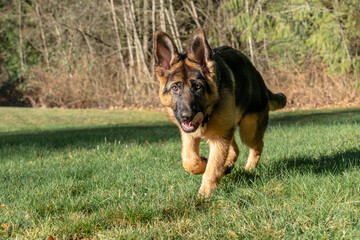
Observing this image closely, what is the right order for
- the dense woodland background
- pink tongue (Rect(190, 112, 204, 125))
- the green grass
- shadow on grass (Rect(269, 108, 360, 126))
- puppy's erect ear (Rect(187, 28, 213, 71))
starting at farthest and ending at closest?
the dense woodland background < shadow on grass (Rect(269, 108, 360, 126)) < puppy's erect ear (Rect(187, 28, 213, 71)) < pink tongue (Rect(190, 112, 204, 125)) < the green grass

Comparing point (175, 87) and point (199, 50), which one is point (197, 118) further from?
point (199, 50)

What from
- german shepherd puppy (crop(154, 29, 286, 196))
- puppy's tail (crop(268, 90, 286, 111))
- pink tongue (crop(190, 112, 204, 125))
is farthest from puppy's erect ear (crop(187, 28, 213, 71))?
puppy's tail (crop(268, 90, 286, 111))

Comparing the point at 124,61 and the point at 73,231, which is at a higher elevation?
the point at 73,231

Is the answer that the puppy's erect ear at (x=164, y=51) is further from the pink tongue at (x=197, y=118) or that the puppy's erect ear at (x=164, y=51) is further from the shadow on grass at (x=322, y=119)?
the shadow on grass at (x=322, y=119)

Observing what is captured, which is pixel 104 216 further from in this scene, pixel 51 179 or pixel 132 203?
pixel 51 179

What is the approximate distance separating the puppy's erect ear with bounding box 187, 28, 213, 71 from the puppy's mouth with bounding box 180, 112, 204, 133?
0.55 meters

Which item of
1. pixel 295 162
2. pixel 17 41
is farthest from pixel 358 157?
pixel 17 41

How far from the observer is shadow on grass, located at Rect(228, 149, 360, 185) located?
4276mm

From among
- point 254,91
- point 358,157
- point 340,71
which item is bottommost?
point 340,71

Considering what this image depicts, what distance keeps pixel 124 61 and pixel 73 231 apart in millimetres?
18261

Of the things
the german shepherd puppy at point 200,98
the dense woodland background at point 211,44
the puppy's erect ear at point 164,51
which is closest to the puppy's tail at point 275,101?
the german shepherd puppy at point 200,98

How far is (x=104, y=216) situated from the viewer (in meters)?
3.28

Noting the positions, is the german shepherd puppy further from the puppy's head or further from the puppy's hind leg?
the puppy's hind leg

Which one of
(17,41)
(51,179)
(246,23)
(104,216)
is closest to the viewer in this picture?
(104,216)
